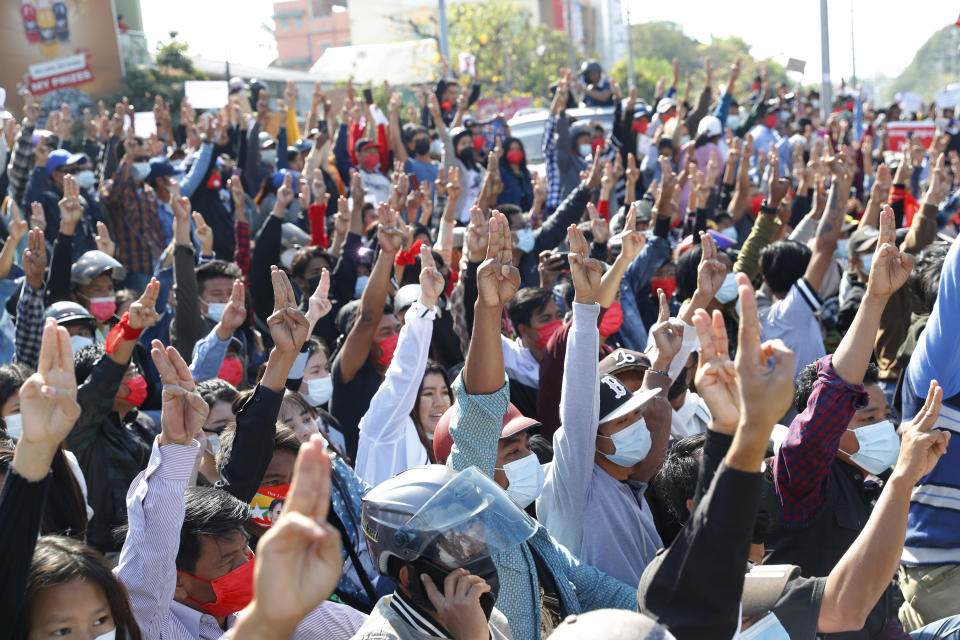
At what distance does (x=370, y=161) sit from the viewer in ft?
34.6

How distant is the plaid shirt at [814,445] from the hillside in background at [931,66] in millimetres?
98972

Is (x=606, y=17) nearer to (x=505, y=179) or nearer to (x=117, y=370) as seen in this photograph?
(x=505, y=179)

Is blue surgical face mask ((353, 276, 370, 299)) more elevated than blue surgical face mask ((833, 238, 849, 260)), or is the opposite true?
blue surgical face mask ((353, 276, 370, 299))

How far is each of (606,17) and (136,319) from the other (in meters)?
86.9

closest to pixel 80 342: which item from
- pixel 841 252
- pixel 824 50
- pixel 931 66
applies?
pixel 841 252

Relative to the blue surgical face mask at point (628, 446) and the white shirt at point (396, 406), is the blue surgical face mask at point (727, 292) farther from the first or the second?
the blue surgical face mask at point (628, 446)

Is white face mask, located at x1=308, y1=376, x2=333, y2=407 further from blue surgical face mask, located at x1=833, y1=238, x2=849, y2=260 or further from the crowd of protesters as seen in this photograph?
blue surgical face mask, located at x1=833, y1=238, x2=849, y2=260

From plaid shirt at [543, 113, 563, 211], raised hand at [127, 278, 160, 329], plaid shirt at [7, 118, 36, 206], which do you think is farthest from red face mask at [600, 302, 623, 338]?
plaid shirt at [7, 118, 36, 206]

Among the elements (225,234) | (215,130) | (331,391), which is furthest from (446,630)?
(215,130)

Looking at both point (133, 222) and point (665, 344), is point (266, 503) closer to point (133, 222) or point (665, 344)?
point (665, 344)

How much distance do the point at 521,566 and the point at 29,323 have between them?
3.50 m

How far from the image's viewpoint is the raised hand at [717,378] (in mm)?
2348

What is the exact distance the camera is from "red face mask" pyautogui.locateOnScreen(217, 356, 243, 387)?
5512mm

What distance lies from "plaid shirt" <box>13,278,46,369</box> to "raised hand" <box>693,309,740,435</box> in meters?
4.11
